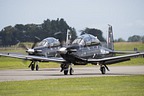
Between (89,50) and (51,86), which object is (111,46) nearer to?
(89,50)

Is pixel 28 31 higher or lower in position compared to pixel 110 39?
higher

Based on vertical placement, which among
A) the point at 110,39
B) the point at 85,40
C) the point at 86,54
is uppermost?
the point at 110,39

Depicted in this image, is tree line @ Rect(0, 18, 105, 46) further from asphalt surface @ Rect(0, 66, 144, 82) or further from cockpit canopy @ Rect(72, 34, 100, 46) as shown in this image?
cockpit canopy @ Rect(72, 34, 100, 46)

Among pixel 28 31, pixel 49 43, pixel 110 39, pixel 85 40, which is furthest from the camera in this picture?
pixel 28 31

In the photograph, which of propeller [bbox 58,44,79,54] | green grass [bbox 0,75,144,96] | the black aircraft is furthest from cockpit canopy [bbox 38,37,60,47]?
green grass [bbox 0,75,144,96]

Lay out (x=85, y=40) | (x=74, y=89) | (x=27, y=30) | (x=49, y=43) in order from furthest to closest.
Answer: (x=27, y=30) → (x=49, y=43) → (x=85, y=40) → (x=74, y=89)

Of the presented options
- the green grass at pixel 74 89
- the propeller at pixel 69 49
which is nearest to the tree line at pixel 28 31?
the propeller at pixel 69 49

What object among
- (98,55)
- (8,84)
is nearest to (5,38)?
(98,55)

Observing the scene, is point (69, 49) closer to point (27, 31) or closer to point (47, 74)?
point (47, 74)

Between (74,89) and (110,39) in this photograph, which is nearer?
(74,89)

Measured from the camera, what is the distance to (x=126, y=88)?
22875mm

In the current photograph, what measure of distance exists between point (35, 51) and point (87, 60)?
10689 mm

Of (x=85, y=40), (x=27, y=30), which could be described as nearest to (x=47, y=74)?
(x=85, y=40)

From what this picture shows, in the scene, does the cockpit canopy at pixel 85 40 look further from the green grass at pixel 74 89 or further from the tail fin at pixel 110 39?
the green grass at pixel 74 89
